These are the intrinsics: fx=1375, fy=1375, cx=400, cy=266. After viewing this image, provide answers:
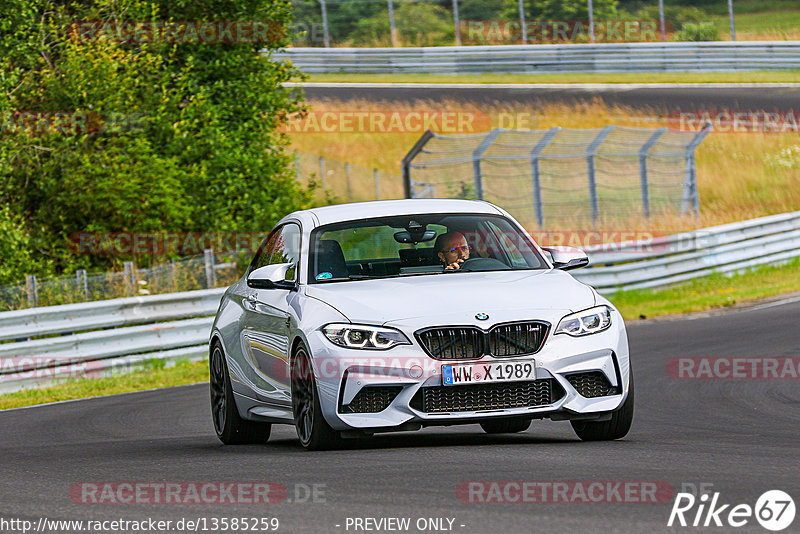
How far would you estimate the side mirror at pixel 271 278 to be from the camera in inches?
354

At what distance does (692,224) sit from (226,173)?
956 centimetres

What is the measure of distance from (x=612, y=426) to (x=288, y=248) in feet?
8.80

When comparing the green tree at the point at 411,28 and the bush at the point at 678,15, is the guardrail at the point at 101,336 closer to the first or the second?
the green tree at the point at 411,28

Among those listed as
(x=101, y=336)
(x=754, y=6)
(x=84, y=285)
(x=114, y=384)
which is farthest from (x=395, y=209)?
(x=754, y=6)

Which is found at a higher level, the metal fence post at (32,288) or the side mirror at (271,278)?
the side mirror at (271,278)

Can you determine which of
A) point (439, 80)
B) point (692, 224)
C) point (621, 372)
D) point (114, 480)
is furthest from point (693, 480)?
point (439, 80)

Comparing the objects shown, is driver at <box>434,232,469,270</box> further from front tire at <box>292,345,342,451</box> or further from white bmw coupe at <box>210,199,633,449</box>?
front tire at <box>292,345,342,451</box>

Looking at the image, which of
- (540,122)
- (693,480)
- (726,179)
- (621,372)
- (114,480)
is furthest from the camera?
(540,122)

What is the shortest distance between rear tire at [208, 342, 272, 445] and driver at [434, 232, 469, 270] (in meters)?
Result: 1.92

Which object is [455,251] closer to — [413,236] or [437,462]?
[413,236]

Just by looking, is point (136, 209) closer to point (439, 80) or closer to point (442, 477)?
point (442, 477)

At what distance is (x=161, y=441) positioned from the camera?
10266 millimetres

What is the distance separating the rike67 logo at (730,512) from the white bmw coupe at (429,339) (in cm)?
201

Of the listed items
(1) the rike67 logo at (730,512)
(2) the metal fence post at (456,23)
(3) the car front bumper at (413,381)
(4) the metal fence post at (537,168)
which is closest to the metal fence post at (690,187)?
(4) the metal fence post at (537,168)
